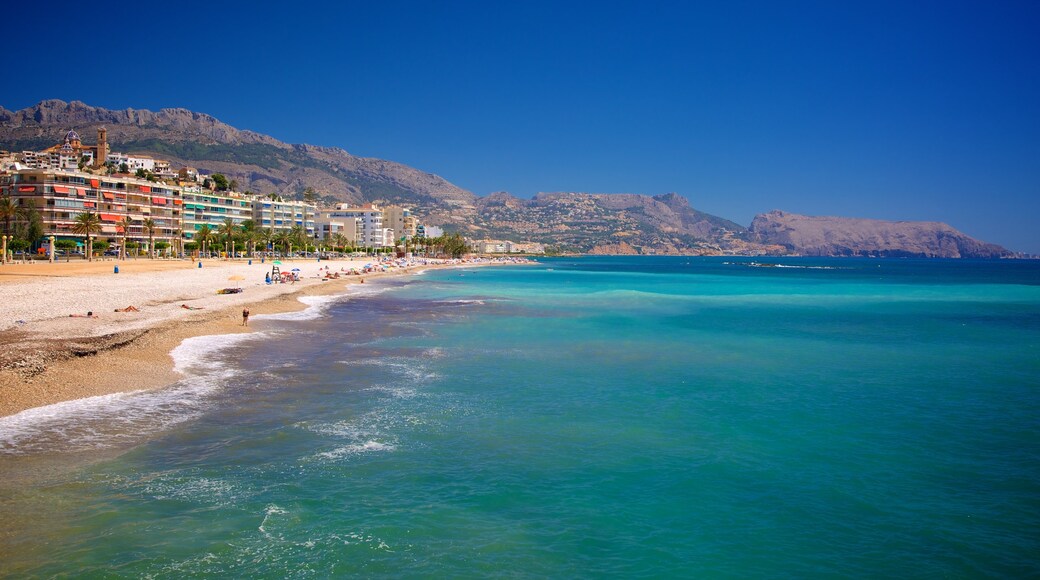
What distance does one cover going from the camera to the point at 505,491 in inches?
419

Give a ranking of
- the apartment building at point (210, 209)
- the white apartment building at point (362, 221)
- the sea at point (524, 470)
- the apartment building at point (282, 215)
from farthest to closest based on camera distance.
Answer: the white apartment building at point (362, 221) → the apartment building at point (282, 215) → the apartment building at point (210, 209) → the sea at point (524, 470)

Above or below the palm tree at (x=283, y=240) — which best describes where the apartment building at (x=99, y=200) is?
above

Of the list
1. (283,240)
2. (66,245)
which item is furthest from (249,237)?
(66,245)

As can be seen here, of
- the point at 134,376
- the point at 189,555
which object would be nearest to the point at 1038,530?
the point at 189,555

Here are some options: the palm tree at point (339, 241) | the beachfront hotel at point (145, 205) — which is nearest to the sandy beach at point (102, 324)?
the beachfront hotel at point (145, 205)

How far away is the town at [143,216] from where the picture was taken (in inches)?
3056

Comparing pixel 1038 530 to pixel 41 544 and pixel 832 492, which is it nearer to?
pixel 832 492

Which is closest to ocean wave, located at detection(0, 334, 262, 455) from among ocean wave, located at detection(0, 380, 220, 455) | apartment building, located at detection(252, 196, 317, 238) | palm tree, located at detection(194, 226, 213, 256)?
ocean wave, located at detection(0, 380, 220, 455)

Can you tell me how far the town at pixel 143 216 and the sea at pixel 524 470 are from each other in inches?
2205

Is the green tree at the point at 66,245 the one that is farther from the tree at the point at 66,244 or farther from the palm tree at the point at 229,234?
the palm tree at the point at 229,234

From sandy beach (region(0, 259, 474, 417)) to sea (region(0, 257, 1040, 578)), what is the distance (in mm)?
1132

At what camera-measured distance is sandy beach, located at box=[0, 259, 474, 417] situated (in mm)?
15875

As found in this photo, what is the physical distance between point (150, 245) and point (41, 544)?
9027 centimetres

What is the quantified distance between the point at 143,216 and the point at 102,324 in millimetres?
87565
